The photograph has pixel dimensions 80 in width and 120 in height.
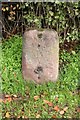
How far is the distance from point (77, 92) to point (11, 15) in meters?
2.02

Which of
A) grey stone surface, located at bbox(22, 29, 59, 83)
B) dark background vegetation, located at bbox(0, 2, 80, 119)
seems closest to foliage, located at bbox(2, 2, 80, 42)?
dark background vegetation, located at bbox(0, 2, 80, 119)

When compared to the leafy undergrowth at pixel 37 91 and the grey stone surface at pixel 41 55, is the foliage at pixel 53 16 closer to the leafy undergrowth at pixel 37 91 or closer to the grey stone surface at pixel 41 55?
the leafy undergrowth at pixel 37 91

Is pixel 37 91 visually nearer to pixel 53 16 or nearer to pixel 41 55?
pixel 41 55

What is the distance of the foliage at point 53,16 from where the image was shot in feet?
20.7

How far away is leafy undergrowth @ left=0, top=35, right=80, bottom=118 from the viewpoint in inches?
201

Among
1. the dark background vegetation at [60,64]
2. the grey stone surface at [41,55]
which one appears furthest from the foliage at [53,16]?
the grey stone surface at [41,55]

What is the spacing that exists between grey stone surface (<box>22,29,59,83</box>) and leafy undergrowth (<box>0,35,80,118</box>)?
145 mm

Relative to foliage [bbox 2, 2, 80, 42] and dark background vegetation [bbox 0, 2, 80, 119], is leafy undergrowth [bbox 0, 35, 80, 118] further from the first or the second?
foliage [bbox 2, 2, 80, 42]

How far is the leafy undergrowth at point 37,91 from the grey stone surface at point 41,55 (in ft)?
0.48

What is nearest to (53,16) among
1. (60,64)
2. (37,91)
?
(60,64)

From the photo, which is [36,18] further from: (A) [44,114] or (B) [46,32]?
(A) [44,114]

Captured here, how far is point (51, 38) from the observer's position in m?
5.82

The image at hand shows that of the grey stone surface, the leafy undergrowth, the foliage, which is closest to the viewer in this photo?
the leafy undergrowth

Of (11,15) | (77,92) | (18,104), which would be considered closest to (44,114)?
(18,104)
